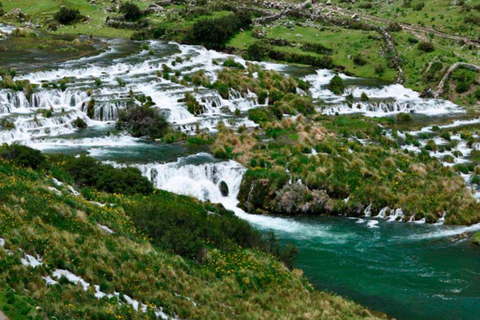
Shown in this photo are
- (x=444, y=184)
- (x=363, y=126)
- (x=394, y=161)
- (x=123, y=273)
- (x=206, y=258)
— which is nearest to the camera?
(x=123, y=273)

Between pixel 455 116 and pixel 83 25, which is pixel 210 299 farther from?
pixel 83 25

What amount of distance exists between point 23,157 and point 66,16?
6335 centimetres

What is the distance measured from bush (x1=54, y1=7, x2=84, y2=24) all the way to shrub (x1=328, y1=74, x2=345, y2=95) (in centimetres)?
4434

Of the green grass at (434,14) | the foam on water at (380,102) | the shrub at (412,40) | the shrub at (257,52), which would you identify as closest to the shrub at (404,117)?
the foam on water at (380,102)

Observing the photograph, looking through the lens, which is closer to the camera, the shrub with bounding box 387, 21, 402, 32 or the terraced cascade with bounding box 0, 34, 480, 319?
the terraced cascade with bounding box 0, 34, 480, 319

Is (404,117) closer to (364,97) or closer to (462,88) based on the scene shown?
(364,97)

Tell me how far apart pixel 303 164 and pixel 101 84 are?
23591mm

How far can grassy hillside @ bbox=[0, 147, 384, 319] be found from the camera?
17391 mm

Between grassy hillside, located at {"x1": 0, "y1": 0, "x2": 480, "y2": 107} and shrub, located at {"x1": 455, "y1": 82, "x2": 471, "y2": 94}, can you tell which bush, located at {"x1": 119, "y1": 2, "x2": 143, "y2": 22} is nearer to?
grassy hillside, located at {"x1": 0, "y1": 0, "x2": 480, "y2": 107}

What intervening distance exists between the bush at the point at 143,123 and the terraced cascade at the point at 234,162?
2.89ft

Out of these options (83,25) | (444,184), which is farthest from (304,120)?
(83,25)

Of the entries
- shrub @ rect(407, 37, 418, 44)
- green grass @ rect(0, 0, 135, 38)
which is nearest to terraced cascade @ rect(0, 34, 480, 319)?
green grass @ rect(0, 0, 135, 38)

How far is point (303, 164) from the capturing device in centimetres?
4019

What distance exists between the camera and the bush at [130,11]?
89.4 m
